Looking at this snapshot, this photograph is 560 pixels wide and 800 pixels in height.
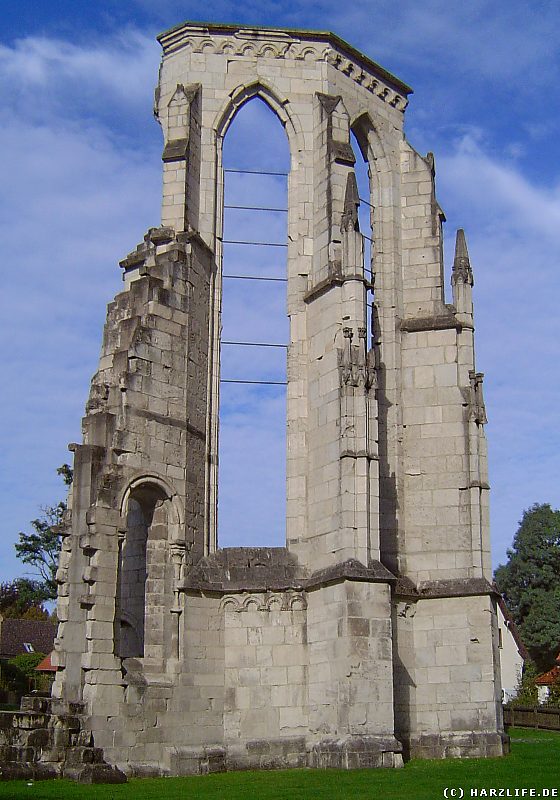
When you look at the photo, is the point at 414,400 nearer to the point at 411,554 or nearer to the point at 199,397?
the point at 411,554

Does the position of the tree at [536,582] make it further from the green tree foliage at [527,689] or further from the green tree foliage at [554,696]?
the green tree foliage at [554,696]

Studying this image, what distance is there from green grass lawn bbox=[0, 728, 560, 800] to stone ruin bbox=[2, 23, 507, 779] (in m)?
0.82

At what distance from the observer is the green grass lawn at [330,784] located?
1392cm

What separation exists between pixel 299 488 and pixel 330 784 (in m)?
6.29

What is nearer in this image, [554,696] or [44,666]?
[554,696]

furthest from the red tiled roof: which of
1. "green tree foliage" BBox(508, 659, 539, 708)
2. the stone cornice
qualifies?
the stone cornice

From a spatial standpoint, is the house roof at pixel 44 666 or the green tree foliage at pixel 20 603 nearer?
the house roof at pixel 44 666

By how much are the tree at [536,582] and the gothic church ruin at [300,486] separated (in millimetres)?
27816

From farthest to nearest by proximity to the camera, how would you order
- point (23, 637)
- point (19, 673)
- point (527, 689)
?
point (23, 637), point (19, 673), point (527, 689)

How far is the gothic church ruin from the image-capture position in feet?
58.9

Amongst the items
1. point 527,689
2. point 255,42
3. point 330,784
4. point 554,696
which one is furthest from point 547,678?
point 330,784

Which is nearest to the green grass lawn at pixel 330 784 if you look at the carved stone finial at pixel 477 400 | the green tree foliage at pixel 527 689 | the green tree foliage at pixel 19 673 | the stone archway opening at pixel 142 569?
the stone archway opening at pixel 142 569

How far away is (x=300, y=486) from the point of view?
2038 centimetres

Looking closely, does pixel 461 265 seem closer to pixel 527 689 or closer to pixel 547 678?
pixel 527 689
